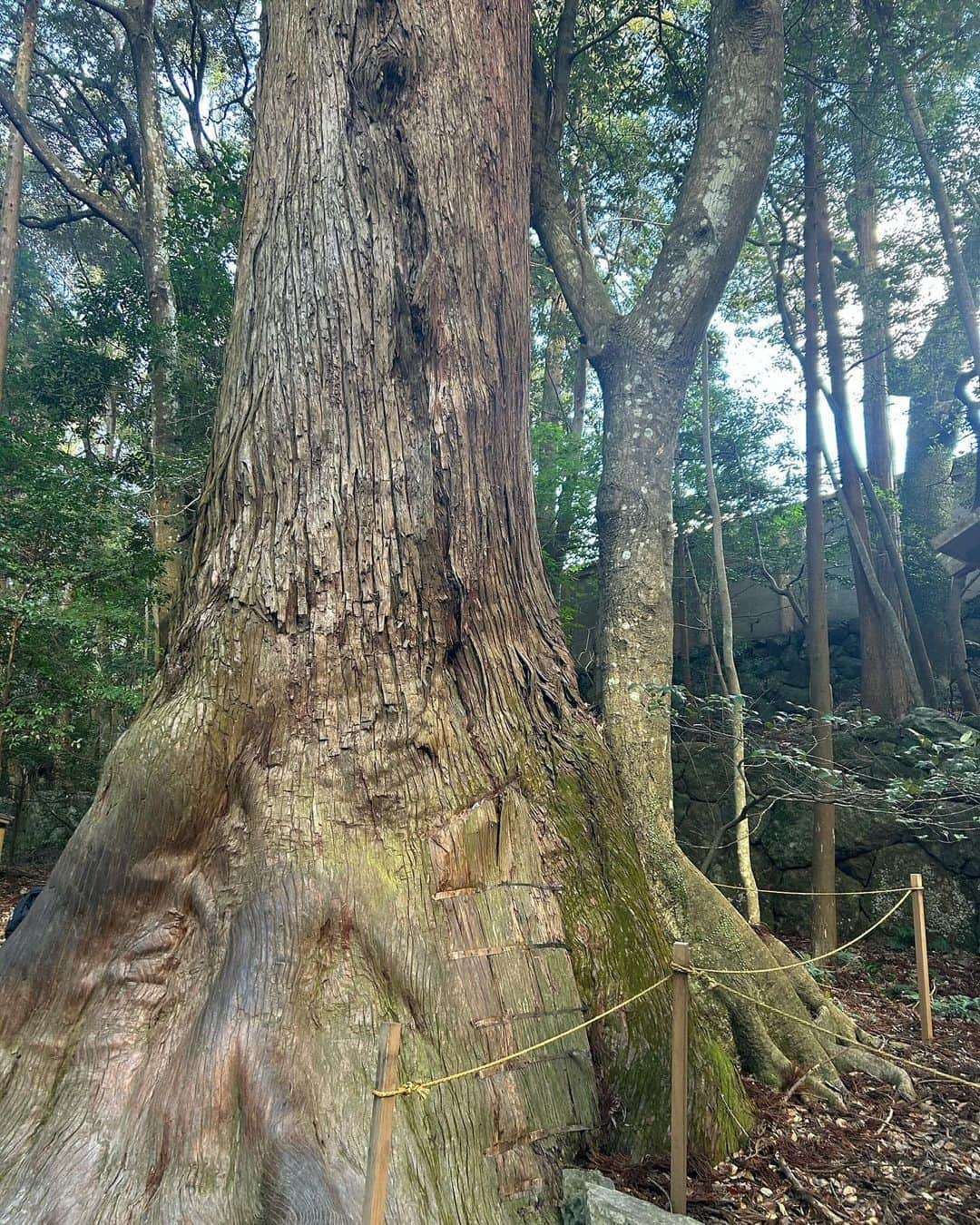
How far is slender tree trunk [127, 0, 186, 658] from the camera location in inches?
283

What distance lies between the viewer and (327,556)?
238 cm

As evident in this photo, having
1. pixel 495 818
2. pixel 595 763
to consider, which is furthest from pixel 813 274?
pixel 495 818

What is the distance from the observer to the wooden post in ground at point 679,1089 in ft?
6.53

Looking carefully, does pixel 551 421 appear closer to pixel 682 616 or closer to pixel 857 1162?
pixel 682 616

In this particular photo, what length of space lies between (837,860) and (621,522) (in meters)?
4.65

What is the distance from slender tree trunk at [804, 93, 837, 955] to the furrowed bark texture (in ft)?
9.31

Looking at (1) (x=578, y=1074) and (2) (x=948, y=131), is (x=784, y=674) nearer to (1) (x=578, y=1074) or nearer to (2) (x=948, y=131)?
(2) (x=948, y=131)

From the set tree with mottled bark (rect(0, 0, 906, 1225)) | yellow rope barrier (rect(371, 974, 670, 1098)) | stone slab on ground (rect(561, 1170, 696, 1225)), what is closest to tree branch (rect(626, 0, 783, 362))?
tree with mottled bark (rect(0, 0, 906, 1225))

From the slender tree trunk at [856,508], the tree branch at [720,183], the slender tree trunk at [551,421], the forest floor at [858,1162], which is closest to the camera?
the forest floor at [858,1162]

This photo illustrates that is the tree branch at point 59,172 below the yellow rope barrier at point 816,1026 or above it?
above

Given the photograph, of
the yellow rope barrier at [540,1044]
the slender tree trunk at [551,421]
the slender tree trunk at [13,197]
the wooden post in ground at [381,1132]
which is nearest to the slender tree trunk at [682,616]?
the slender tree trunk at [551,421]

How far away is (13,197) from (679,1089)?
10423 mm

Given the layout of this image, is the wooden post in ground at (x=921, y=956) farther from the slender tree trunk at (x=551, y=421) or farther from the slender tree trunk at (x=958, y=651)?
the slender tree trunk at (x=551, y=421)

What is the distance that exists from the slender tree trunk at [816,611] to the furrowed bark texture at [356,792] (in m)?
2.84
